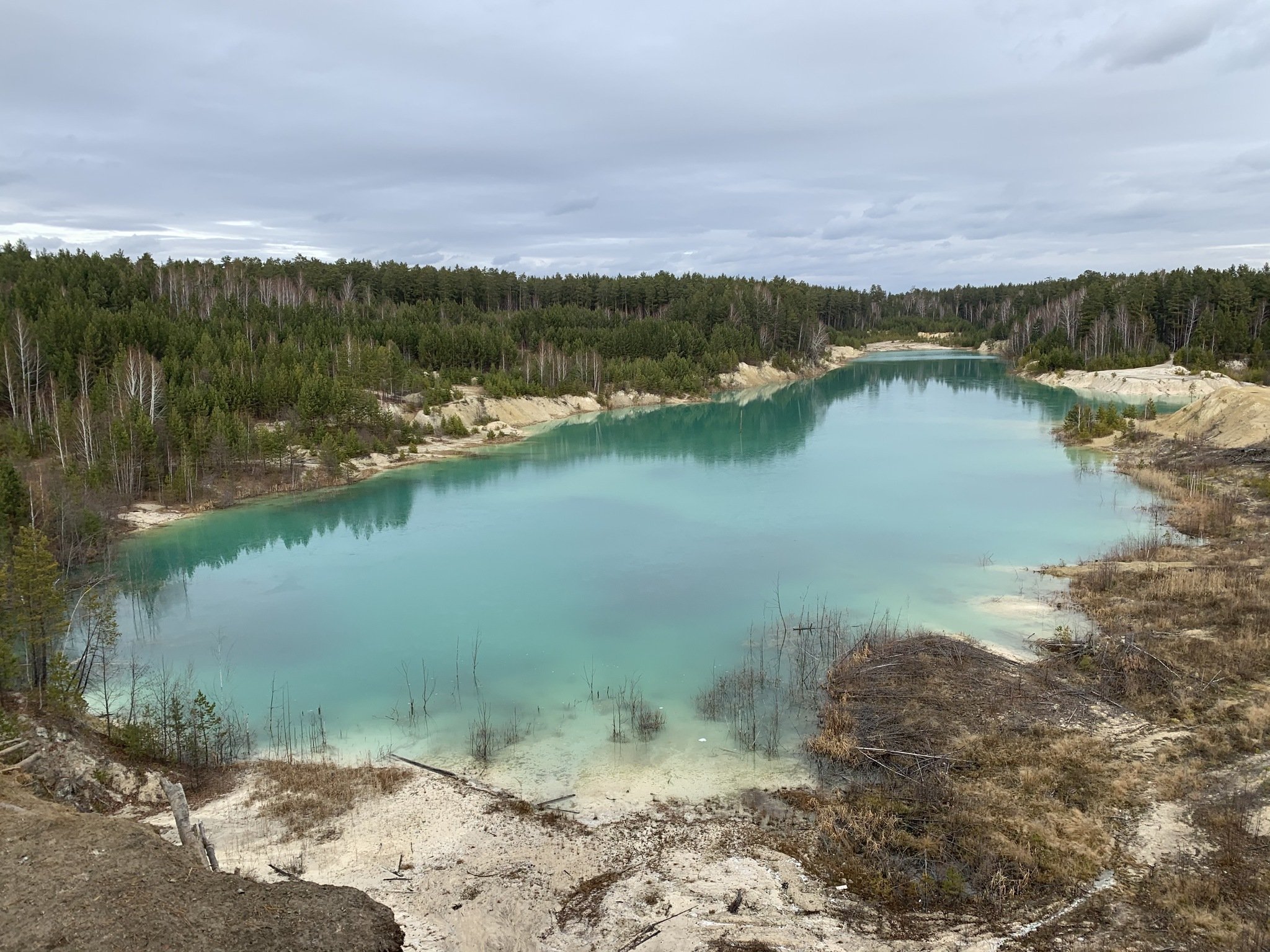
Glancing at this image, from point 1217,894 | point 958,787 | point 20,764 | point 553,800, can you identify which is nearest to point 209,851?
point 20,764

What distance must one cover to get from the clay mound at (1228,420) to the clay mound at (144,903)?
4966cm

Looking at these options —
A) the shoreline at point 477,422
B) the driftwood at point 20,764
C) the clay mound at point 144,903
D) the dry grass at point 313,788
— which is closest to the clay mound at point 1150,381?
the shoreline at point 477,422

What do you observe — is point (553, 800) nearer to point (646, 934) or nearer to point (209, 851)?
point (646, 934)

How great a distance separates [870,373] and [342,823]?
119837 mm

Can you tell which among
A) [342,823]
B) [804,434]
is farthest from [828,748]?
[804,434]

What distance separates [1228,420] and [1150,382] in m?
40.8

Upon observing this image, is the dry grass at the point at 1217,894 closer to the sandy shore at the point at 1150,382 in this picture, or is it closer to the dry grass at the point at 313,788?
the dry grass at the point at 313,788

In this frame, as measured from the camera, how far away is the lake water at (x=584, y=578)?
1873cm

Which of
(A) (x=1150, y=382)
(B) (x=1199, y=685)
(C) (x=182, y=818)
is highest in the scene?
(A) (x=1150, y=382)

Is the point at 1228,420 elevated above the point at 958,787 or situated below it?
above

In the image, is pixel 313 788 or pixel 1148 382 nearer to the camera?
pixel 313 788

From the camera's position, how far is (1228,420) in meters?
46.8

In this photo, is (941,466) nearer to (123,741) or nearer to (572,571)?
(572,571)

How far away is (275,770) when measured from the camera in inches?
621
